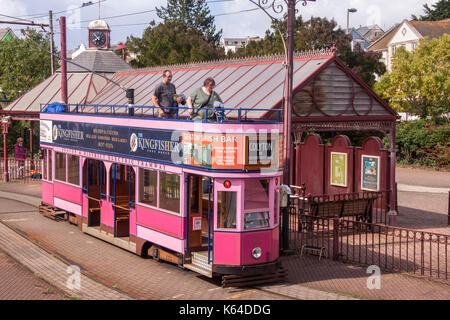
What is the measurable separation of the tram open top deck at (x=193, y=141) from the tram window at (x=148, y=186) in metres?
0.33

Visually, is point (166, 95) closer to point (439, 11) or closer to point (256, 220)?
point (256, 220)

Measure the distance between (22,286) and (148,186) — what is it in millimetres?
3504

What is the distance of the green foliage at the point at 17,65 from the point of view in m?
42.3

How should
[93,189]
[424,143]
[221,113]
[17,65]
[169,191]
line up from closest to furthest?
[221,113]
[169,191]
[93,189]
[424,143]
[17,65]

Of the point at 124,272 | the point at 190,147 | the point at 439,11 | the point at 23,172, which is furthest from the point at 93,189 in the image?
the point at 439,11

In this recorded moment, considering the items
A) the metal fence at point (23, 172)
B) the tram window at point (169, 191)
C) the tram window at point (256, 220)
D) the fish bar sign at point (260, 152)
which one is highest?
the fish bar sign at point (260, 152)

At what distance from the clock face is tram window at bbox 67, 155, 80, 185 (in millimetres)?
19124

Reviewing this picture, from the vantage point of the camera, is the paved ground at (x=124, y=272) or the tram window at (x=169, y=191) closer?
the paved ground at (x=124, y=272)

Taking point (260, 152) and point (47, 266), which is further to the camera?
point (47, 266)

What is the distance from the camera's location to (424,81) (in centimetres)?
3753

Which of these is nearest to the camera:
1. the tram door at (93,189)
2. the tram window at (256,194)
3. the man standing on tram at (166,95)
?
the tram window at (256,194)

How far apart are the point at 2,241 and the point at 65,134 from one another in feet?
12.6

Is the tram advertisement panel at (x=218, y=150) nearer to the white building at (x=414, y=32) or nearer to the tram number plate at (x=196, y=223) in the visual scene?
the tram number plate at (x=196, y=223)

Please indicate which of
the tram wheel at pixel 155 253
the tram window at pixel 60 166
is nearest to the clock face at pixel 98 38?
the tram window at pixel 60 166
